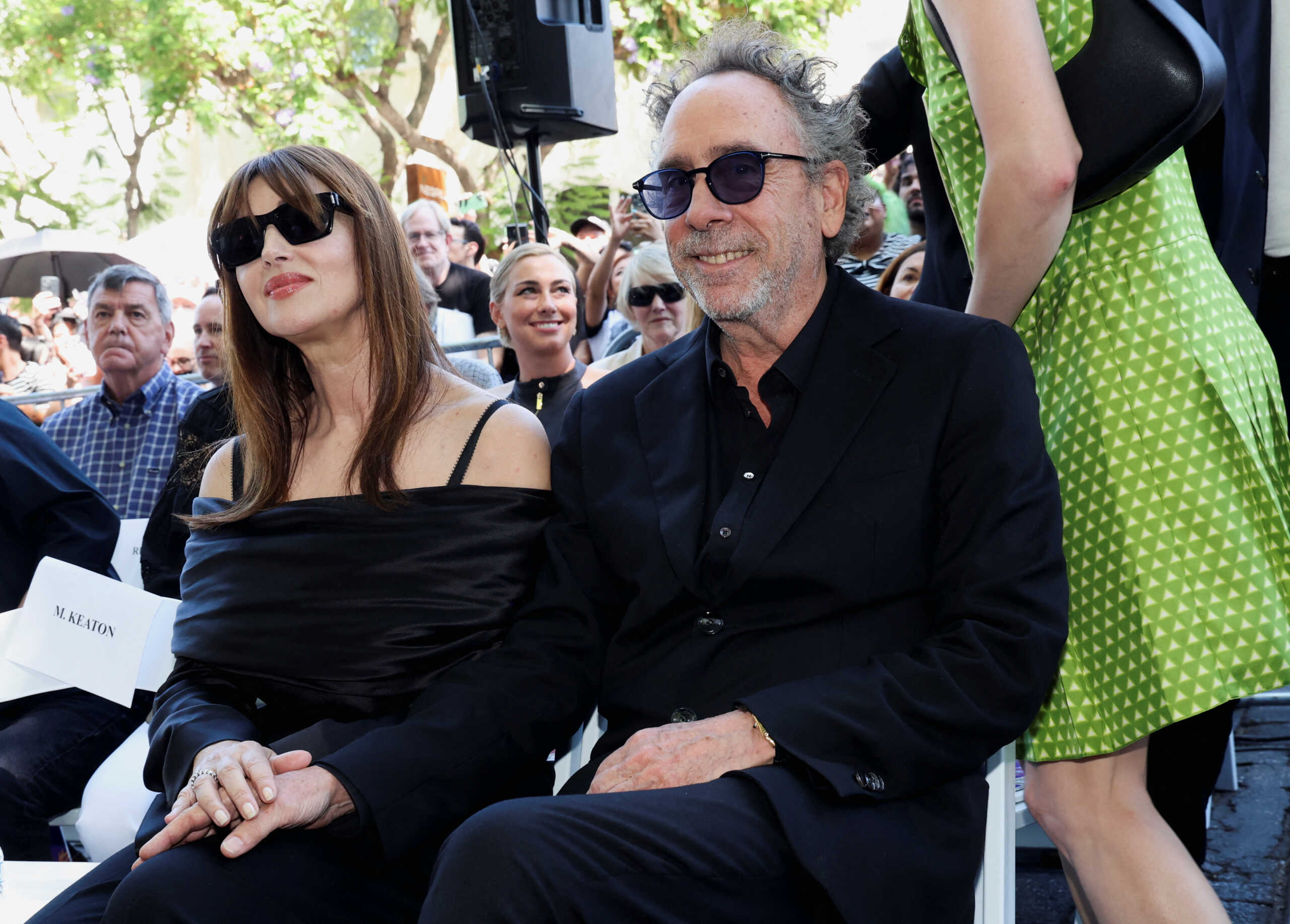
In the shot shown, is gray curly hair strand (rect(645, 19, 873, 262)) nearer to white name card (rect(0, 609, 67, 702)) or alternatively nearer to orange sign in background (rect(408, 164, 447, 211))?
white name card (rect(0, 609, 67, 702))

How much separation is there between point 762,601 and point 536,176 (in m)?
4.84

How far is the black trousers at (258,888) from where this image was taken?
6.06 ft

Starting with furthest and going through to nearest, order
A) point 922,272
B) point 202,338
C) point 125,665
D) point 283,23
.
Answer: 1. point 283,23
2. point 202,338
3. point 125,665
4. point 922,272

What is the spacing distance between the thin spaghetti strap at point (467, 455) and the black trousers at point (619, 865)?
88 centimetres

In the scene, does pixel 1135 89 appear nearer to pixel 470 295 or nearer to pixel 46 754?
pixel 46 754

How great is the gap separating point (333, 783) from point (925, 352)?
1190 mm

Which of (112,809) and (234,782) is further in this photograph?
(112,809)

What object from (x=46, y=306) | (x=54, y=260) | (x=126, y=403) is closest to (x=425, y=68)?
(x=54, y=260)

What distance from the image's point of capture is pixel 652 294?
5250 mm

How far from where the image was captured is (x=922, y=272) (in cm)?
255

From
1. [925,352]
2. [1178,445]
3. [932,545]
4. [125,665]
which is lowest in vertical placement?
[125,665]

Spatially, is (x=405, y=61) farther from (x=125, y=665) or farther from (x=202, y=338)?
(x=125, y=665)

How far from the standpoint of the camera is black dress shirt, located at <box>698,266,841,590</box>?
2.03 m

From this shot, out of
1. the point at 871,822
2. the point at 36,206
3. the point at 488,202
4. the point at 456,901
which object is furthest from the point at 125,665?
the point at 36,206
